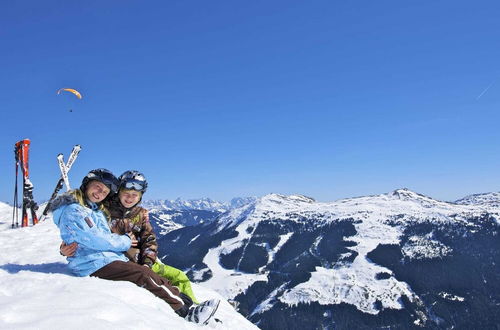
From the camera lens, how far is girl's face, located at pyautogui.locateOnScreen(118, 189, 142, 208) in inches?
391

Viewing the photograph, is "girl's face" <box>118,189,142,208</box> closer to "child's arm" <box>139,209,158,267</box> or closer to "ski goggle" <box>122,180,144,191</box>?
"ski goggle" <box>122,180,144,191</box>

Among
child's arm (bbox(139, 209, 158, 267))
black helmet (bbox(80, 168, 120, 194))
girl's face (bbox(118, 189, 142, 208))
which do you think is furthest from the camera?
girl's face (bbox(118, 189, 142, 208))

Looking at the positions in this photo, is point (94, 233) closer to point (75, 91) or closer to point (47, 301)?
point (47, 301)

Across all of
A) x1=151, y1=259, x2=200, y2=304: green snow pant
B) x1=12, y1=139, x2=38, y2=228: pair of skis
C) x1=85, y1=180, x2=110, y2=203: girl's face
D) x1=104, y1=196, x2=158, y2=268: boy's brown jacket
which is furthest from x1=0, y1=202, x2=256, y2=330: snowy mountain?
x1=12, y1=139, x2=38, y2=228: pair of skis

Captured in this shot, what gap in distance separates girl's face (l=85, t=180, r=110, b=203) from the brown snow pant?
1708mm

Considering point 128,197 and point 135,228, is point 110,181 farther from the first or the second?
point 135,228

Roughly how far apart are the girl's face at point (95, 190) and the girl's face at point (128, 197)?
0.86 meters

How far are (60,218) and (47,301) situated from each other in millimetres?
2536

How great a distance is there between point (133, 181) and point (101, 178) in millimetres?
1064

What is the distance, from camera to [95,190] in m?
8.98

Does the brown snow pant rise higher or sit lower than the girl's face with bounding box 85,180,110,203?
lower

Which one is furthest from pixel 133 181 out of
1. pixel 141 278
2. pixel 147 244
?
pixel 141 278

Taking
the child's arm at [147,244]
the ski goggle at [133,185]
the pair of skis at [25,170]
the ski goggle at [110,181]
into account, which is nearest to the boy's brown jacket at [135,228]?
the child's arm at [147,244]

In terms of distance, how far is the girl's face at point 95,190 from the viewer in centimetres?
897
